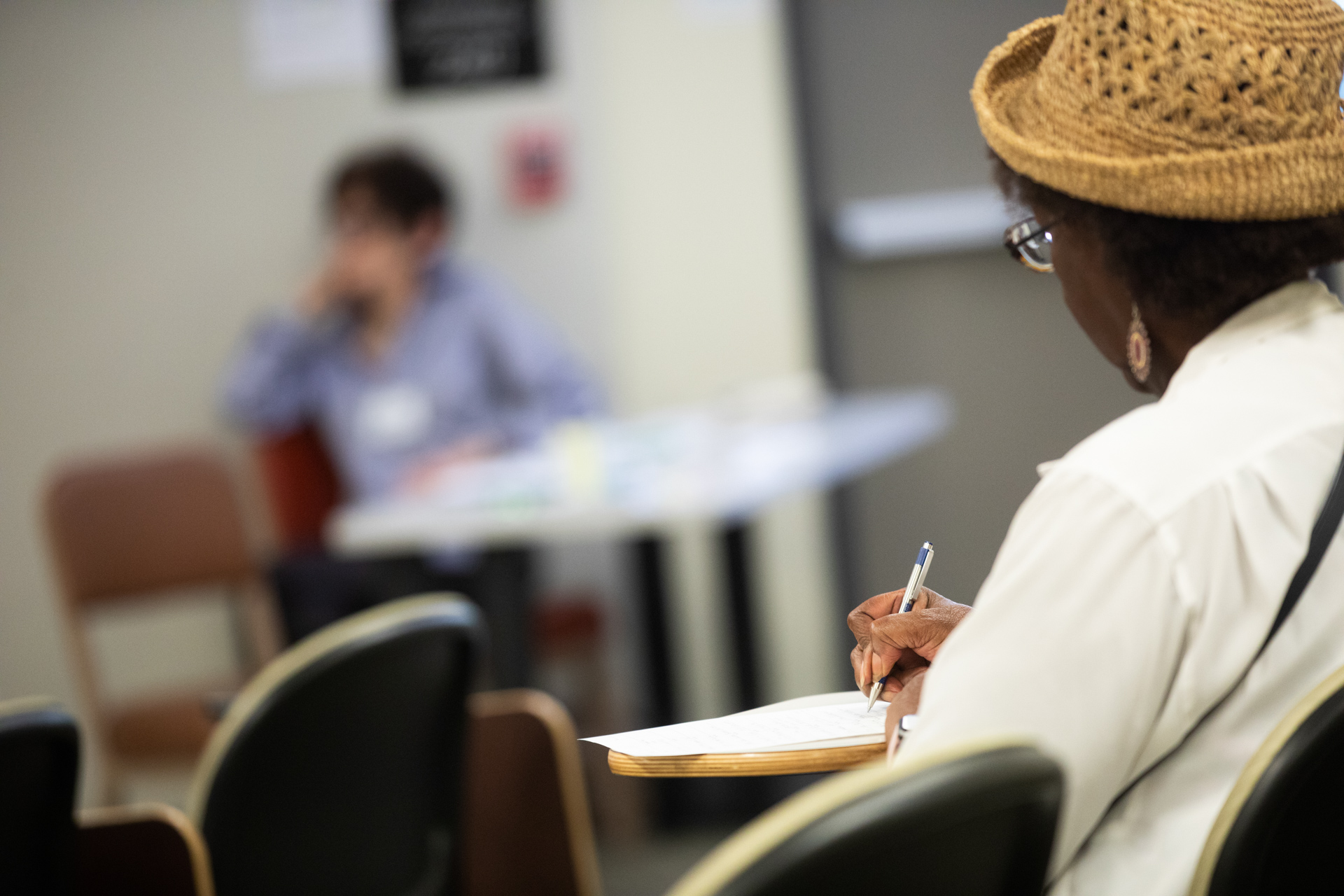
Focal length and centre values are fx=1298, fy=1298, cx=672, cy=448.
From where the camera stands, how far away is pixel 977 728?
0.68 m

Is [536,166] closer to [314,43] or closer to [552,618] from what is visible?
[314,43]

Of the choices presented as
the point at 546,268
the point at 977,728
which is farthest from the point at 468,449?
the point at 977,728

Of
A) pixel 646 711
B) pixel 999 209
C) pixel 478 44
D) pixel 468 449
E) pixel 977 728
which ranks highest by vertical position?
pixel 478 44

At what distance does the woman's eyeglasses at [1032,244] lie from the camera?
0.83 m

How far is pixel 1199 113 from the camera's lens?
0.73 metres

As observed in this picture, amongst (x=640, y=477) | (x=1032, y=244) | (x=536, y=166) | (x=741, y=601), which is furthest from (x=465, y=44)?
(x=1032, y=244)

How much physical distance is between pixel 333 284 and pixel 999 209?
Answer: 3.00 meters

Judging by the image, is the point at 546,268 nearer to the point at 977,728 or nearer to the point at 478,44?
the point at 478,44

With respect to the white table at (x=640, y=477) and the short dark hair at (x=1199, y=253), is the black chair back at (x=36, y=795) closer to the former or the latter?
the short dark hair at (x=1199, y=253)

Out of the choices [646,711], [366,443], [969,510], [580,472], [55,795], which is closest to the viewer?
[969,510]

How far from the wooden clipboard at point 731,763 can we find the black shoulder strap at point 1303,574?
16 cm

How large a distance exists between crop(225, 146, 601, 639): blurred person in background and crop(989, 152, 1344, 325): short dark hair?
2761mm

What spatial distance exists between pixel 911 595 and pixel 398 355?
9.47ft

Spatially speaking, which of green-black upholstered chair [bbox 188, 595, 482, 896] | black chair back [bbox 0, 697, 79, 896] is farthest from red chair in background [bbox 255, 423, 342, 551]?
black chair back [bbox 0, 697, 79, 896]
